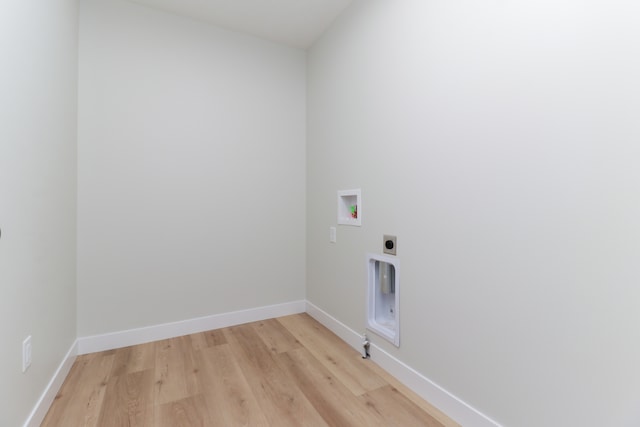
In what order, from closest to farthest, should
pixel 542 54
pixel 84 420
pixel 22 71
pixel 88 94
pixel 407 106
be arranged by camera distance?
pixel 542 54 < pixel 22 71 < pixel 84 420 < pixel 407 106 < pixel 88 94

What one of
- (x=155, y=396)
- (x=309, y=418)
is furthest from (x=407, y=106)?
(x=155, y=396)

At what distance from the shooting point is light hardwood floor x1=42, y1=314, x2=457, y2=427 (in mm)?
1426

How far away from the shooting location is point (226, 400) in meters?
1.56

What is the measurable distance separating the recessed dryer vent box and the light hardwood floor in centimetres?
91

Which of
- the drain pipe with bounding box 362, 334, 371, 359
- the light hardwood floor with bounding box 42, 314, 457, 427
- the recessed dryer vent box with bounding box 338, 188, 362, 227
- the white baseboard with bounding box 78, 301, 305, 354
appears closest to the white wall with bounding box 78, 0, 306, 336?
the white baseboard with bounding box 78, 301, 305, 354

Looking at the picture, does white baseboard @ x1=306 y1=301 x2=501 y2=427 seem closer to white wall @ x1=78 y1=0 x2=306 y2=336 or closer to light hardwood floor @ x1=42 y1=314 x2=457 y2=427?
light hardwood floor @ x1=42 y1=314 x2=457 y2=427

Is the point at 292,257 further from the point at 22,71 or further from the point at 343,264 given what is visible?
the point at 22,71

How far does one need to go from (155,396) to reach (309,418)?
2.76 feet

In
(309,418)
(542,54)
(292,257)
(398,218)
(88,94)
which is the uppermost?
(88,94)

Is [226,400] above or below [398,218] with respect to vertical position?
below

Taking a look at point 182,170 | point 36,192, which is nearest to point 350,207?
point 182,170

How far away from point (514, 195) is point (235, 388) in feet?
5.57

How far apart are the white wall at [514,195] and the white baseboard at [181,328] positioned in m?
1.21

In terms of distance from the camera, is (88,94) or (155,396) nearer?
(155,396)
